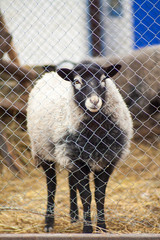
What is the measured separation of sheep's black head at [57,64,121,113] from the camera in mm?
2779

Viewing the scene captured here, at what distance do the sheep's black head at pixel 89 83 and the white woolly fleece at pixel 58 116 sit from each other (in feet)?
0.48

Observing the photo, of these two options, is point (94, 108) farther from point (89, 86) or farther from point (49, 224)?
point (49, 224)

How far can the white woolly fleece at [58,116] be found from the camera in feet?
10.2

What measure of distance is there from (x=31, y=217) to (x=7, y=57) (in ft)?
8.16

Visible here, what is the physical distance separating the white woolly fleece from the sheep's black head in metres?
0.15

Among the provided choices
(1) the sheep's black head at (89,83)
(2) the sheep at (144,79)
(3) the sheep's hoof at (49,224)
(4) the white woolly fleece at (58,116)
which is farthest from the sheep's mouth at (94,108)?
(2) the sheep at (144,79)

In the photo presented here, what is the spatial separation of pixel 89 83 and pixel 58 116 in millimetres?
583

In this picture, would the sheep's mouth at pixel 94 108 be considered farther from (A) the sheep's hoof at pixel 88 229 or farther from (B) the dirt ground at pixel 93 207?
(A) the sheep's hoof at pixel 88 229

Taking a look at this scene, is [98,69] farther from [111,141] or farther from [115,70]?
[111,141]

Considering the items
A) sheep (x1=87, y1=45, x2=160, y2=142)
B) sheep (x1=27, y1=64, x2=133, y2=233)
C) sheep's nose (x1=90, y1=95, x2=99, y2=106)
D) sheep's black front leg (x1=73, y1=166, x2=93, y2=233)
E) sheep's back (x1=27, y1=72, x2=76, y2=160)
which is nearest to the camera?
sheep's nose (x1=90, y1=95, x2=99, y2=106)

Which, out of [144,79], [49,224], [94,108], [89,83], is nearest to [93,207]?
[49,224]

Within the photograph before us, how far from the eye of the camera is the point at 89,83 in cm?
288

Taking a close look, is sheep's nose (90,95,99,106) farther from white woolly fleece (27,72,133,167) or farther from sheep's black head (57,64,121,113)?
white woolly fleece (27,72,133,167)

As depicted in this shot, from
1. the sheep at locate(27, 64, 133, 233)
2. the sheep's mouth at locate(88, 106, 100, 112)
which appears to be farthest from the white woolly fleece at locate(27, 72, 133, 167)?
the sheep's mouth at locate(88, 106, 100, 112)
